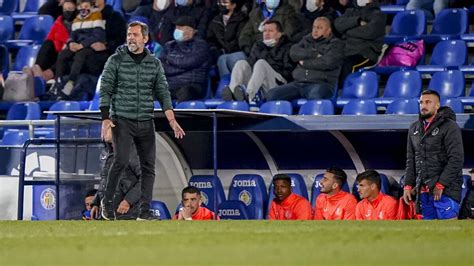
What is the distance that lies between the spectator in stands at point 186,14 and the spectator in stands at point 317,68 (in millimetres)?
2127

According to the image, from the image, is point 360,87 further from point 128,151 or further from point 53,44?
point 53,44

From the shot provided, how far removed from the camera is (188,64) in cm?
1653

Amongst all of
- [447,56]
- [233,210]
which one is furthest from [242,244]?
[447,56]

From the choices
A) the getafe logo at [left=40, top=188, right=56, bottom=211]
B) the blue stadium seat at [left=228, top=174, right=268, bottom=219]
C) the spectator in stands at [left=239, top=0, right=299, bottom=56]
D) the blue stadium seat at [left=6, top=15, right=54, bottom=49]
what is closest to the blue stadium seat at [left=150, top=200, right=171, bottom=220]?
the blue stadium seat at [left=228, top=174, right=268, bottom=219]

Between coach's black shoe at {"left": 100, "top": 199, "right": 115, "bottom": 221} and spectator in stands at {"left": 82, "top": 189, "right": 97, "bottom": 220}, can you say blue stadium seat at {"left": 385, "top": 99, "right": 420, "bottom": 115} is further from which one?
coach's black shoe at {"left": 100, "top": 199, "right": 115, "bottom": 221}

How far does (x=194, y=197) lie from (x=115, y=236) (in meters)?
5.07

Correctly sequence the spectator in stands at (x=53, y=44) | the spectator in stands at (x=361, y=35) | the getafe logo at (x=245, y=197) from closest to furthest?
the getafe logo at (x=245, y=197) < the spectator in stands at (x=361, y=35) < the spectator in stands at (x=53, y=44)

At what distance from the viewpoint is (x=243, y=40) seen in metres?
16.8

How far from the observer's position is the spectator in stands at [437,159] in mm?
11445

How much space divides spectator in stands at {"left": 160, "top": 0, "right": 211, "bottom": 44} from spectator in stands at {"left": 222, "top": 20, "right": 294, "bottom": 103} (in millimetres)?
1369

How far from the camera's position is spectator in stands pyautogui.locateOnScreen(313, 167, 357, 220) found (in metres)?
13.2

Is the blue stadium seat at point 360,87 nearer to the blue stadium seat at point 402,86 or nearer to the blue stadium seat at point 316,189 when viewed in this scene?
the blue stadium seat at point 402,86

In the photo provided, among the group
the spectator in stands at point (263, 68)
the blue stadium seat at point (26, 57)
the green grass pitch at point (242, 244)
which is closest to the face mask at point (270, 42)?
the spectator in stands at point (263, 68)

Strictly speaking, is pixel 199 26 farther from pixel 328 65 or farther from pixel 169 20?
pixel 328 65
